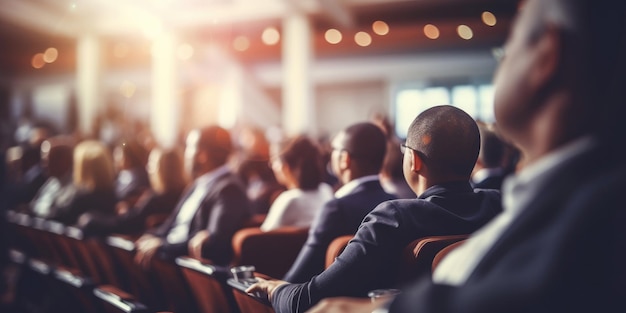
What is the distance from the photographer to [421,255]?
4.34 ft

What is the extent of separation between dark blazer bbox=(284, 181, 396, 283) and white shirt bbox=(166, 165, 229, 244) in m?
1.14

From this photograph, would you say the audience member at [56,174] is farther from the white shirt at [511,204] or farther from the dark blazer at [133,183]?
the white shirt at [511,204]

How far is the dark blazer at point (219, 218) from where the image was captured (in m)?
2.75

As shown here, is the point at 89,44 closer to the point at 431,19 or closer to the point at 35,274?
the point at 431,19

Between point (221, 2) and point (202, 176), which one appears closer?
point (202, 176)

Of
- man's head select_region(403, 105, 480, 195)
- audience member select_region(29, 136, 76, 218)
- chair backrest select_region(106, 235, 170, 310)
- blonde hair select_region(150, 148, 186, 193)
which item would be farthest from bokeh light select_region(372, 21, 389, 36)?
man's head select_region(403, 105, 480, 195)

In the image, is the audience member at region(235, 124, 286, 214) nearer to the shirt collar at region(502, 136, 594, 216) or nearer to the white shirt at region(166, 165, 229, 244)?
the white shirt at region(166, 165, 229, 244)

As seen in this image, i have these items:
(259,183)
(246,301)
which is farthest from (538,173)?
(259,183)

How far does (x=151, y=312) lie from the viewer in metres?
1.89

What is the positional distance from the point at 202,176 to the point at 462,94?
11.6 m

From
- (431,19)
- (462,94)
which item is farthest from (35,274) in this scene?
(462,94)

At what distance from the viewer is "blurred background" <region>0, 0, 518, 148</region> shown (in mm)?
9898

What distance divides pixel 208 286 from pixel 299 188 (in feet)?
2.96

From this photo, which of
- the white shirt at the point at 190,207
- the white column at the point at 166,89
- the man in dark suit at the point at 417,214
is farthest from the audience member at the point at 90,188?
the white column at the point at 166,89
